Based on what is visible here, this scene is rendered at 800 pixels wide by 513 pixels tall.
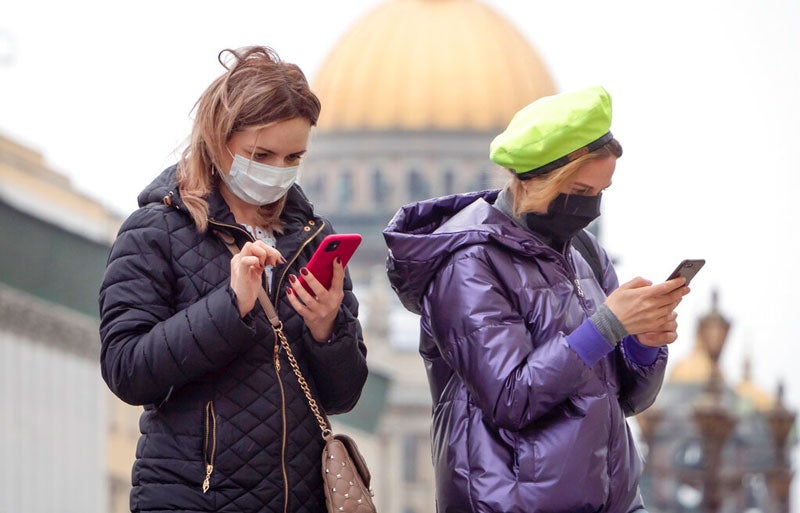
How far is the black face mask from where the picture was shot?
176 inches

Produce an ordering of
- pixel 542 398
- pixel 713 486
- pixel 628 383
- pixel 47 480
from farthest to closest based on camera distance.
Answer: pixel 47 480, pixel 713 486, pixel 628 383, pixel 542 398

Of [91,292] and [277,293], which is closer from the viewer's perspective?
[277,293]

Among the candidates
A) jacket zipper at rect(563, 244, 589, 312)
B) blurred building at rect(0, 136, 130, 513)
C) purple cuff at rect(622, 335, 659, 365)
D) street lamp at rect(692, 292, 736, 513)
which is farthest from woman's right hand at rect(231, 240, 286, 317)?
blurred building at rect(0, 136, 130, 513)

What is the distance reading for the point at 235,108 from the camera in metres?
4.37

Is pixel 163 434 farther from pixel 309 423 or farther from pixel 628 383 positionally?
pixel 628 383

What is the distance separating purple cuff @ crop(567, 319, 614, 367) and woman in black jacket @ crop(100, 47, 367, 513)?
1.37 ft

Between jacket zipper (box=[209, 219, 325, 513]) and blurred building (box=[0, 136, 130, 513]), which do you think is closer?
jacket zipper (box=[209, 219, 325, 513])

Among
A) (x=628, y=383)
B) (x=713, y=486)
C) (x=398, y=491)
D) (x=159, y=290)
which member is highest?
(x=159, y=290)

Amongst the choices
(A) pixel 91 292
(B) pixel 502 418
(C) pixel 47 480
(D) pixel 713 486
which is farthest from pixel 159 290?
(A) pixel 91 292

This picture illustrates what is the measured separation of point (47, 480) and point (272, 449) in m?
25.0

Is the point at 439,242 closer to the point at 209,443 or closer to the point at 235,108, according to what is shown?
the point at 235,108

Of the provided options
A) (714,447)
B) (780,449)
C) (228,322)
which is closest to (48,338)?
(780,449)

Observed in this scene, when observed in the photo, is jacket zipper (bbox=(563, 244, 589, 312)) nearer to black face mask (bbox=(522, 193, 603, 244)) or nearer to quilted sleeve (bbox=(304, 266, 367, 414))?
black face mask (bbox=(522, 193, 603, 244))

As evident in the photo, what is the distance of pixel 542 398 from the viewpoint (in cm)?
430
